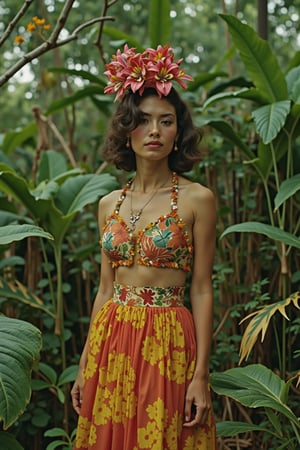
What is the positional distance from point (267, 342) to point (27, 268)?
3.86 ft

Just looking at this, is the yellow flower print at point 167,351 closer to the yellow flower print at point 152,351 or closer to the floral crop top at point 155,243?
the yellow flower print at point 152,351

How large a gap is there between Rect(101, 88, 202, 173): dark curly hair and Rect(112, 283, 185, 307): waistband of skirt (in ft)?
1.28

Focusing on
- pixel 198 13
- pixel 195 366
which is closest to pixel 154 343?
pixel 195 366

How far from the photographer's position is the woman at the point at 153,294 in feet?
5.78

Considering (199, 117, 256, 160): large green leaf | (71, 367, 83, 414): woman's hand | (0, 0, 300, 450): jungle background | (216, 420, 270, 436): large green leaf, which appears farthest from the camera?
(199, 117, 256, 160): large green leaf

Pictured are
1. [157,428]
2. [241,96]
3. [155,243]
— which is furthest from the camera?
[241,96]

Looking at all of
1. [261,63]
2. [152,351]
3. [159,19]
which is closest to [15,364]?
[152,351]

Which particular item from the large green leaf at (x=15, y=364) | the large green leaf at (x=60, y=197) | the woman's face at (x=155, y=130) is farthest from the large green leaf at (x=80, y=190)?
the large green leaf at (x=15, y=364)

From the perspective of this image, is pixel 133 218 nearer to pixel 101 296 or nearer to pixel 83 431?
pixel 101 296

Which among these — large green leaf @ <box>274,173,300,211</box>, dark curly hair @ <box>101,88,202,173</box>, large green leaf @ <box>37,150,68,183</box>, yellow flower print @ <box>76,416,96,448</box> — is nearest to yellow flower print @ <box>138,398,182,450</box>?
yellow flower print @ <box>76,416,96,448</box>

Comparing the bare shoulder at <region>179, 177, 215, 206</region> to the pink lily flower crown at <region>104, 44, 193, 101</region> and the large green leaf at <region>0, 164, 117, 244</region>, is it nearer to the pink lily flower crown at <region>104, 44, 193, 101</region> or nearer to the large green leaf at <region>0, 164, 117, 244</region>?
the pink lily flower crown at <region>104, 44, 193, 101</region>

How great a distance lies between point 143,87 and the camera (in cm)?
188

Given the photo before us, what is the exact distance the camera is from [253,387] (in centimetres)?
203

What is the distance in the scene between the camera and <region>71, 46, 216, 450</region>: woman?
176 centimetres
